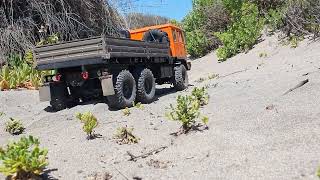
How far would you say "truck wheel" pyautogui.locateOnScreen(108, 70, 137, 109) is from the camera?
9.48m

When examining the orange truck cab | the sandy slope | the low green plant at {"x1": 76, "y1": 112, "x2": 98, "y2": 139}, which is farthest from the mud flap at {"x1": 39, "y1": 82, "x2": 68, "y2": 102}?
the low green plant at {"x1": 76, "y1": 112, "x2": 98, "y2": 139}

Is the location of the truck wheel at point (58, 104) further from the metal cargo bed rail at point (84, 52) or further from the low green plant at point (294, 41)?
the low green plant at point (294, 41)

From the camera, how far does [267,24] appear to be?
2280 cm

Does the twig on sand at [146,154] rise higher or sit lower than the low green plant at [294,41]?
lower

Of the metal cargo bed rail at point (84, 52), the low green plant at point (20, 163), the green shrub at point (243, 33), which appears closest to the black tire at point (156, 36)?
the metal cargo bed rail at point (84, 52)

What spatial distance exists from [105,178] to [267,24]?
19053mm

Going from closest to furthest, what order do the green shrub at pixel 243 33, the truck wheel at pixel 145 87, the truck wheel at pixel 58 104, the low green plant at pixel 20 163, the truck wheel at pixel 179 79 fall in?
1. the low green plant at pixel 20 163
2. the truck wheel at pixel 145 87
3. the truck wheel at pixel 58 104
4. the truck wheel at pixel 179 79
5. the green shrub at pixel 243 33

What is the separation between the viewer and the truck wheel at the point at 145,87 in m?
10.4

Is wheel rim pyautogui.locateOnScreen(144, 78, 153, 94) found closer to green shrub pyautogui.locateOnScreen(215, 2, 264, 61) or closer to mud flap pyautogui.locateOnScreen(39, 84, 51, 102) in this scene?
mud flap pyautogui.locateOnScreen(39, 84, 51, 102)

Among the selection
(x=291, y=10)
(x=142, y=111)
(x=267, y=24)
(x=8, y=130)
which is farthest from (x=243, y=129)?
(x=267, y=24)

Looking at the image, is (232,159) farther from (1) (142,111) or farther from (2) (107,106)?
(2) (107,106)

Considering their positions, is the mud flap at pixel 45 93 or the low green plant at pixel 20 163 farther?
the mud flap at pixel 45 93

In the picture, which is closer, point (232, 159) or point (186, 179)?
point (186, 179)

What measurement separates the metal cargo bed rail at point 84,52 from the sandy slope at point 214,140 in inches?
40.0
